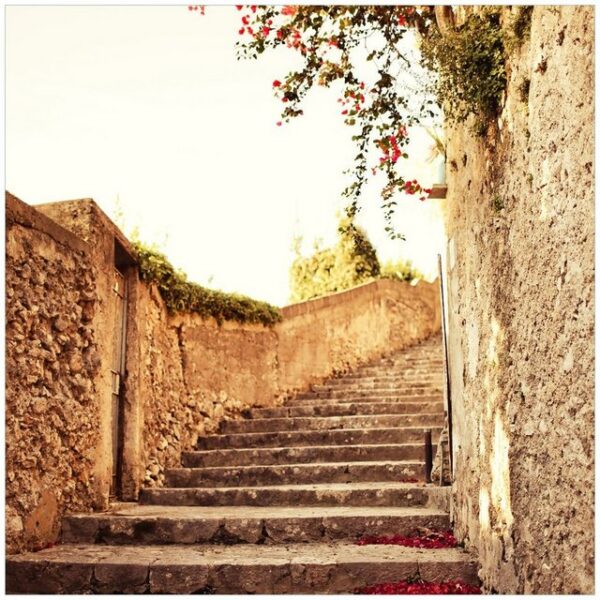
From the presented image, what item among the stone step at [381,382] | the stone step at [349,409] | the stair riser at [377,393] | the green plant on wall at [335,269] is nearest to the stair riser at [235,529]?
the stone step at [349,409]

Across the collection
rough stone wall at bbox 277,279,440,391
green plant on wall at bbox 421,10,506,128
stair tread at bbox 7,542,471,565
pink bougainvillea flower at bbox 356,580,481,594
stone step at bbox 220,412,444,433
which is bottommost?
pink bougainvillea flower at bbox 356,580,481,594

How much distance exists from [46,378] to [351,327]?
6.84m

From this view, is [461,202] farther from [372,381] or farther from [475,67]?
[372,381]

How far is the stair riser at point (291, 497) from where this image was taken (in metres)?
5.24

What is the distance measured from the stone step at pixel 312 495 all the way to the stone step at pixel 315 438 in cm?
85

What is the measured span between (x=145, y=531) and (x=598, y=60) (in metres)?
4.12

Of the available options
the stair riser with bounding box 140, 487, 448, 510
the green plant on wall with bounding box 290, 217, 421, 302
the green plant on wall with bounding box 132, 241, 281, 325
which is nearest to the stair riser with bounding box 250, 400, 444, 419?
the green plant on wall with bounding box 132, 241, 281, 325

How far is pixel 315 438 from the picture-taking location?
6.84m

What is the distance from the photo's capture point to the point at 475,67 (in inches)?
130

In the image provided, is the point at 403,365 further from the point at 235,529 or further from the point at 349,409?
the point at 235,529

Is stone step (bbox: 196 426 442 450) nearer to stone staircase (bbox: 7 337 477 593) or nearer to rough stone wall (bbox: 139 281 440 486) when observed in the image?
stone staircase (bbox: 7 337 477 593)

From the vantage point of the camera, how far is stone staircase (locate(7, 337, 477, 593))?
3.98 metres

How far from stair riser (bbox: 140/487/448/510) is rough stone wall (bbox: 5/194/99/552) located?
0.83 m

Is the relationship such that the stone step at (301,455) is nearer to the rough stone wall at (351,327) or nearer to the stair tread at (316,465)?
the stair tread at (316,465)
